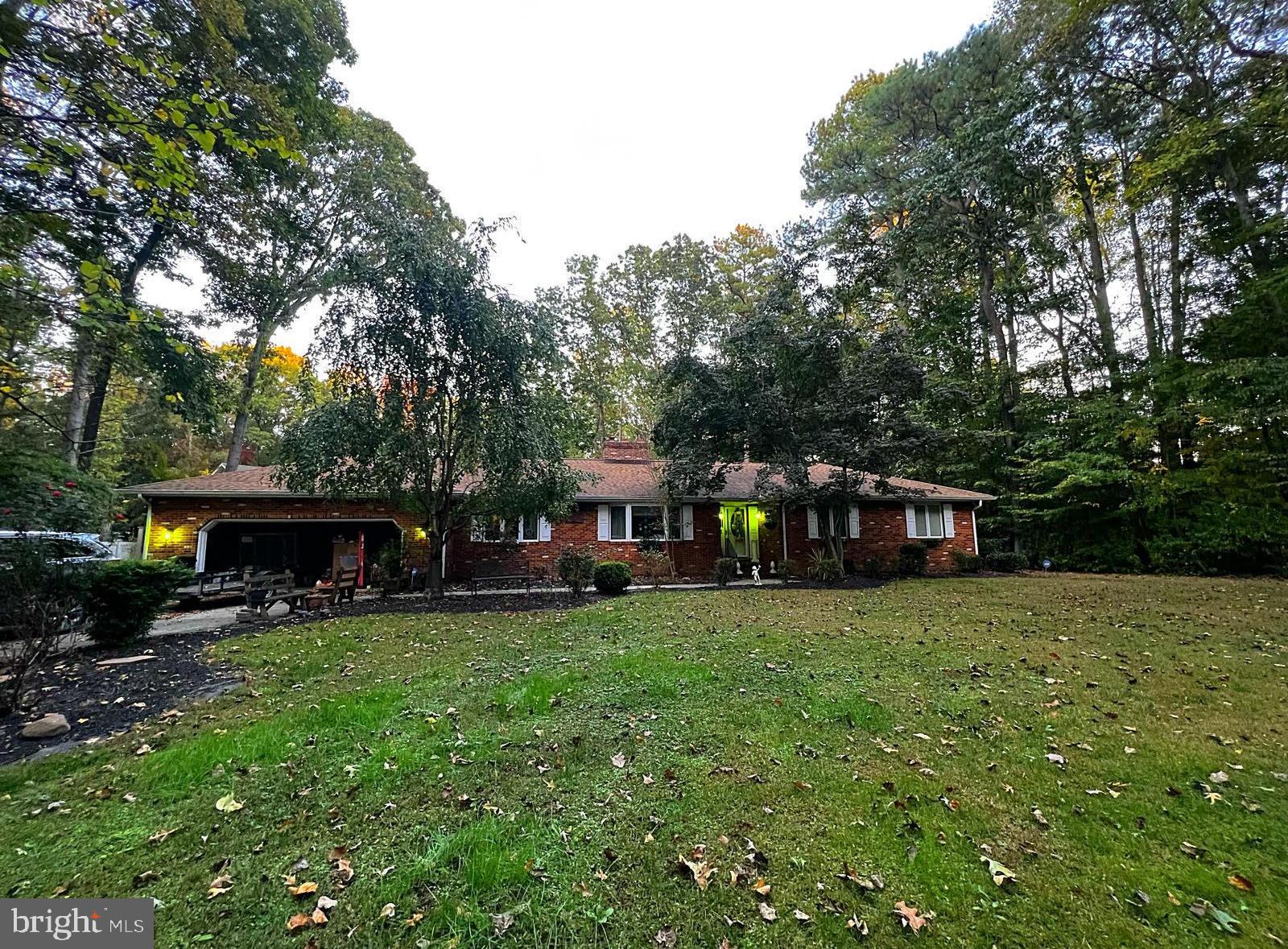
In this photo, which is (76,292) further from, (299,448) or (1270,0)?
(1270,0)

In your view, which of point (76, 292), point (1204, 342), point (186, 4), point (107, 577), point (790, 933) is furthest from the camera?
point (1204, 342)

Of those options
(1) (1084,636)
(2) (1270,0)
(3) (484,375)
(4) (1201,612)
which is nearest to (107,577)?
(3) (484,375)

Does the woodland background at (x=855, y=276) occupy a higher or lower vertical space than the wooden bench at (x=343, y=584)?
higher

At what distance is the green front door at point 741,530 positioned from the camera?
54.3 ft

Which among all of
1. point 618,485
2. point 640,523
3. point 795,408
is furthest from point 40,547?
point 795,408

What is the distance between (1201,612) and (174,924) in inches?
543

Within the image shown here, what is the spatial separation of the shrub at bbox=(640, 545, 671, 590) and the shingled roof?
1.68 m

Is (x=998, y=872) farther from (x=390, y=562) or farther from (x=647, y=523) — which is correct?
(x=390, y=562)

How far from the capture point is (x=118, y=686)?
18.2ft

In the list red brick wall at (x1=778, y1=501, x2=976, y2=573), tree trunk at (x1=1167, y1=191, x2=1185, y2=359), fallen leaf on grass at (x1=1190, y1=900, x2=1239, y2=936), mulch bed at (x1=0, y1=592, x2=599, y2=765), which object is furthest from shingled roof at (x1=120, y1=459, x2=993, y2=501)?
fallen leaf on grass at (x1=1190, y1=900, x2=1239, y2=936)

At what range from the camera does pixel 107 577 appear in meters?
7.09

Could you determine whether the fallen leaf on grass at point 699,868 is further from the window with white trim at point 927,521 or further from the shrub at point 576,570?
the window with white trim at point 927,521

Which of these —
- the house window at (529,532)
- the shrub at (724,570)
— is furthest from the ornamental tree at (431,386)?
the shrub at (724,570)

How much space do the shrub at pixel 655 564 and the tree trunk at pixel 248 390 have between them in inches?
563
